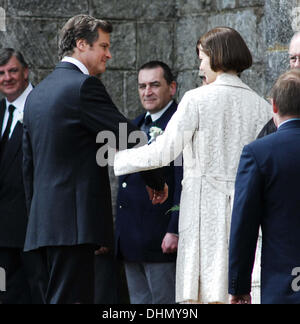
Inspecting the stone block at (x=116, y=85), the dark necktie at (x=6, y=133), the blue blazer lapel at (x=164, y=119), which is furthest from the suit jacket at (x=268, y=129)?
the stone block at (x=116, y=85)

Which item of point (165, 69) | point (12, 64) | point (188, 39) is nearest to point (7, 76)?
point (12, 64)

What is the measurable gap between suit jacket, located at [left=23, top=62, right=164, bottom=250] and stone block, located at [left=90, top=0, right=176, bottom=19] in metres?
2.57

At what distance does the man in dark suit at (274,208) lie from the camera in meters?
3.87

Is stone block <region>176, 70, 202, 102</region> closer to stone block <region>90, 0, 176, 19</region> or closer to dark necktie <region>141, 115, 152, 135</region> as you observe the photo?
stone block <region>90, 0, 176, 19</region>

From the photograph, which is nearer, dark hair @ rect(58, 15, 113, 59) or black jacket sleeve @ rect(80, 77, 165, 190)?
black jacket sleeve @ rect(80, 77, 165, 190)

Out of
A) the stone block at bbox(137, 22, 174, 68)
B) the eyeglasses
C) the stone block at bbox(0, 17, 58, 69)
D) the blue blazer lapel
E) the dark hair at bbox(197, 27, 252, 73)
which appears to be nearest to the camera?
the dark hair at bbox(197, 27, 252, 73)

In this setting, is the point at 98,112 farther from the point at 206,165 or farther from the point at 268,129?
the point at 268,129

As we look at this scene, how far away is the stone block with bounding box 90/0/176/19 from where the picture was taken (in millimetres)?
7215

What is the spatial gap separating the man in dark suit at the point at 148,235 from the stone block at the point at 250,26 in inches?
36.3

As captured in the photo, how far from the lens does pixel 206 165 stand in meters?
4.79

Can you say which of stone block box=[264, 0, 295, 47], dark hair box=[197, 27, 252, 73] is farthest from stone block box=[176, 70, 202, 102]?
dark hair box=[197, 27, 252, 73]
